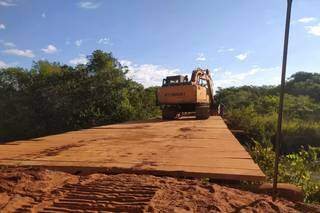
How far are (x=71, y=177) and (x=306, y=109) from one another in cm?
2825

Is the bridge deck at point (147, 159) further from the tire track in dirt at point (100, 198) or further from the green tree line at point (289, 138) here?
the green tree line at point (289, 138)

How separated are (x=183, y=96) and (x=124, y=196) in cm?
1144

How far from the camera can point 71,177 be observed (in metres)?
3.47

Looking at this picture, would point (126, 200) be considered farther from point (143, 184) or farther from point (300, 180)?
point (300, 180)

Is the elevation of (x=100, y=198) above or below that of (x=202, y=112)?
below

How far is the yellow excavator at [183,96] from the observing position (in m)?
14.0

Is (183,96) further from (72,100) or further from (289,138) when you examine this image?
(72,100)

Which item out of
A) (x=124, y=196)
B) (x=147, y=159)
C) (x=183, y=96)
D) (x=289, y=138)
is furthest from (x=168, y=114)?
(x=124, y=196)

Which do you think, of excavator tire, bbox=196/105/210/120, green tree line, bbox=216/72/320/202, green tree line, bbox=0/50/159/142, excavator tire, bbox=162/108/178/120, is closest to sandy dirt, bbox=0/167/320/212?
green tree line, bbox=216/72/320/202

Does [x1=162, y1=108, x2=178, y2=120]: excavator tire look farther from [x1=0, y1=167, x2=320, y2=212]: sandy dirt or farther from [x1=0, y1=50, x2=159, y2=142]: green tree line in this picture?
[x1=0, y1=167, x2=320, y2=212]: sandy dirt

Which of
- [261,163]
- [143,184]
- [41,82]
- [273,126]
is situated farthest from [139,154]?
[41,82]

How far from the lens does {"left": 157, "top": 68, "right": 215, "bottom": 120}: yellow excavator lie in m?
14.0

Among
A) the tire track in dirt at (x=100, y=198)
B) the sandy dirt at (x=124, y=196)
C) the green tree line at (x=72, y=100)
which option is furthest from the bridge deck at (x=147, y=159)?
the green tree line at (x=72, y=100)

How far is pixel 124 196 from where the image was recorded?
2.77 meters
